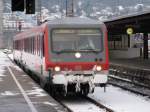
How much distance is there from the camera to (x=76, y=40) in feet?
51.1

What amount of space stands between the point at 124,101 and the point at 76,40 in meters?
2.52

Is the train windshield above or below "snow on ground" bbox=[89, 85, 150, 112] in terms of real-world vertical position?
above

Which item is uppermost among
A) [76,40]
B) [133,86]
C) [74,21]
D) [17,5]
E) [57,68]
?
[17,5]

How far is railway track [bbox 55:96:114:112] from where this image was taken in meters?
13.3

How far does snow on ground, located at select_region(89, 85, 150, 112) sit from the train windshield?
1795 millimetres

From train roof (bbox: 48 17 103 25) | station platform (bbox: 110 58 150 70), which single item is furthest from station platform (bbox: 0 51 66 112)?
station platform (bbox: 110 58 150 70)

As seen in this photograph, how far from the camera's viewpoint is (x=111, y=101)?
618 inches

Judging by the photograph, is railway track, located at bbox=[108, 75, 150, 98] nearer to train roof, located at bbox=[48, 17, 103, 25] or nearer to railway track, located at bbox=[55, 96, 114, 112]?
railway track, located at bbox=[55, 96, 114, 112]

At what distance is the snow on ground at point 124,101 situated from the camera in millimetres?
13664

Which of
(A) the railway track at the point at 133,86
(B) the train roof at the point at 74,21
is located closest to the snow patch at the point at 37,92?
(B) the train roof at the point at 74,21

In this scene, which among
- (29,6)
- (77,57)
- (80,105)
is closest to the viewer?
(80,105)

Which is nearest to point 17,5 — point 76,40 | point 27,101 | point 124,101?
point 76,40

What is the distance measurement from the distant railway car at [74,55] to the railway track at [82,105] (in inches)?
14.1

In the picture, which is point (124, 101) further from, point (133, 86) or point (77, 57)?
point (133, 86)
